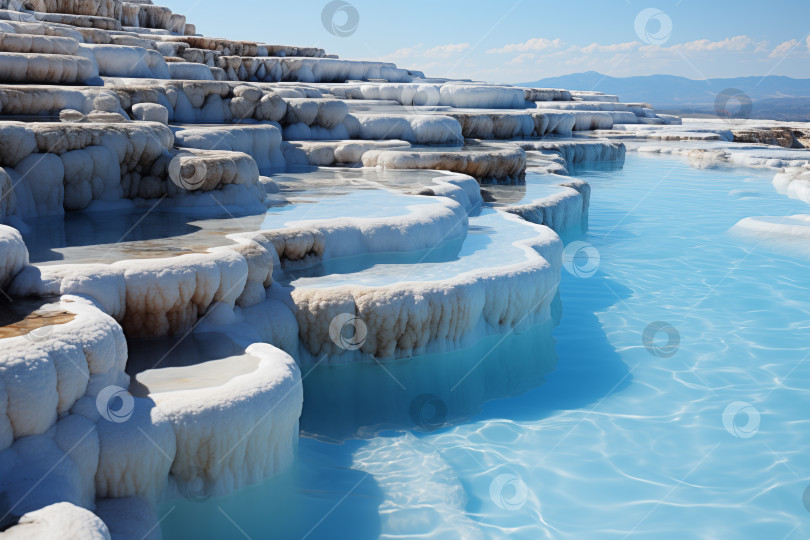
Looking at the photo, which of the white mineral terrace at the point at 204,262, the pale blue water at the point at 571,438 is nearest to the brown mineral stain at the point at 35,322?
the white mineral terrace at the point at 204,262

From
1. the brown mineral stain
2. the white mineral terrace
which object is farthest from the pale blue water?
the brown mineral stain

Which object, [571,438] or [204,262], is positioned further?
[571,438]

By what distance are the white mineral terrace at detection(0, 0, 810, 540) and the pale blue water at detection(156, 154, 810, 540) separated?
0.15m

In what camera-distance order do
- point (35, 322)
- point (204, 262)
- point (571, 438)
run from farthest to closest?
point (571, 438) < point (204, 262) < point (35, 322)

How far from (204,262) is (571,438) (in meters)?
2.32

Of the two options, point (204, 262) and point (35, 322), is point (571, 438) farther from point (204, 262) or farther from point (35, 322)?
point (35, 322)

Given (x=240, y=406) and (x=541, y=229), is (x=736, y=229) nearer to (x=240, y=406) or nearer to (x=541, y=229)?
(x=541, y=229)

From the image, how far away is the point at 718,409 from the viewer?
15.5 feet

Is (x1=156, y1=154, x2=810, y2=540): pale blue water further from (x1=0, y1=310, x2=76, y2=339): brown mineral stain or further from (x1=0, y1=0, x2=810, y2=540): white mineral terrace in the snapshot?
(x1=0, y1=310, x2=76, y2=339): brown mineral stain

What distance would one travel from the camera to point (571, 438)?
167 inches

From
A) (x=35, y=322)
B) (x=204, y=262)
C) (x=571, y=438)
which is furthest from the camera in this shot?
(x=571, y=438)

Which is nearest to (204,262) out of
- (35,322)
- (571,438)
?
(35,322)

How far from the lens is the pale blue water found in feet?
11.3

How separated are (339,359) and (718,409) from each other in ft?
8.15
